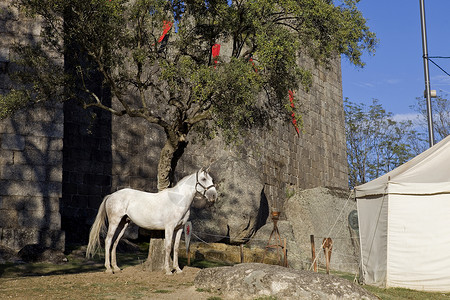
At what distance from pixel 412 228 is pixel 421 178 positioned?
123 centimetres

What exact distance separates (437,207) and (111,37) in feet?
28.0

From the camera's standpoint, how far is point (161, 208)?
1224 centimetres

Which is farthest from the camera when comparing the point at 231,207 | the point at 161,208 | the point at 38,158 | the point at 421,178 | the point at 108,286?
the point at 231,207

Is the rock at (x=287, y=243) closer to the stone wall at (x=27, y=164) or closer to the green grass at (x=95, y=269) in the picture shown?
the green grass at (x=95, y=269)

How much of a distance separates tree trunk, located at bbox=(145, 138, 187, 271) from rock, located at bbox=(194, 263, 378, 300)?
291 centimetres

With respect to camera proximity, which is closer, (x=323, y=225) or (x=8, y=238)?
(x=8, y=238)

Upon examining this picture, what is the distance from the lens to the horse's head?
11995mm

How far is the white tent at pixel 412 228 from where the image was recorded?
12.7 metres

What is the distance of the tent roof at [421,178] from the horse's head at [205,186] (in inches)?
165

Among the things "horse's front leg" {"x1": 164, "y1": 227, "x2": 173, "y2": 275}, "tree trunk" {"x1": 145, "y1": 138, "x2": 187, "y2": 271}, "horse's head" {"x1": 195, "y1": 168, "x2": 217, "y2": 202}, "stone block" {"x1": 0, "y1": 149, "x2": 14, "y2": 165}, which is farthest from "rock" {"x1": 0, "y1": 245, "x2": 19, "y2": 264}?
"horse's head" {"x1": 195, "y1": 168, "x2": 217, "y2": 202}

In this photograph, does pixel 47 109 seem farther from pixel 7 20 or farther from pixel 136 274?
pixel 136 274

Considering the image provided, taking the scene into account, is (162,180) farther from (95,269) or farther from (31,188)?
(31,188)

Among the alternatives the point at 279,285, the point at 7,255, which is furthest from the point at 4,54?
the point at 279,285

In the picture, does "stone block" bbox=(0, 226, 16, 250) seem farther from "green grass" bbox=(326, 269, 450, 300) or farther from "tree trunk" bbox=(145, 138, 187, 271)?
"green grass" bbox=(326, 269, 450, 300)
